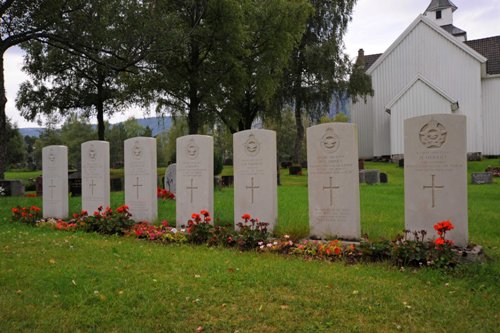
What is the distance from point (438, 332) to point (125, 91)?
2620cm

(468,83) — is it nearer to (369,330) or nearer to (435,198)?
(435,198)

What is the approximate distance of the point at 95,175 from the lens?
34.1 ft

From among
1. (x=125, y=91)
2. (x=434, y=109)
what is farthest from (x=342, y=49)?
(x=125, y=91)

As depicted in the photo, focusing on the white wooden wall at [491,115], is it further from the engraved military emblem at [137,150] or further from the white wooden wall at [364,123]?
the engraved military emblem at [137,150]

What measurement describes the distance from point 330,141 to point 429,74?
31865mm

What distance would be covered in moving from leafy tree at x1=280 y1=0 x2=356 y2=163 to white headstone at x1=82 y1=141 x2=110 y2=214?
2216 centimetres

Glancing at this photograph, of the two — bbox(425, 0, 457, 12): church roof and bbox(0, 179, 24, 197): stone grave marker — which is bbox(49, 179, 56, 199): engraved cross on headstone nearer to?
bbox(0, 179, 24, 197): stone grave marker

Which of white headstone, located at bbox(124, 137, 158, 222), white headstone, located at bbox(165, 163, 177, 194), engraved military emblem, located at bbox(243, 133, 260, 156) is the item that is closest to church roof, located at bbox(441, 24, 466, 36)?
white headstone, located at bbox(165, 163, 177, 194)

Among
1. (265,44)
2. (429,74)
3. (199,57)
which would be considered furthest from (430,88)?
(199,57)

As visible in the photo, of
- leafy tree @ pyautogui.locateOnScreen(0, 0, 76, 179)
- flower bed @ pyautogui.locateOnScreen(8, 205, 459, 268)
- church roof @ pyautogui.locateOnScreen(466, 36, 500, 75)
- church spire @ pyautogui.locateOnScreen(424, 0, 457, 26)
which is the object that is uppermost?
church spire @ pyautogui.locateOnScreen(424, 0, 457, 26)

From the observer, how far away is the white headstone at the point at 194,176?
28.8 ft

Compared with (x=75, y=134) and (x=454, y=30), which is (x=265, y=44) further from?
(x=75, y=134)

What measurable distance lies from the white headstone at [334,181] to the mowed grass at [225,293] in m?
1.47

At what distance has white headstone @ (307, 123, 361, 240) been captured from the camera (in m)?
7.19
